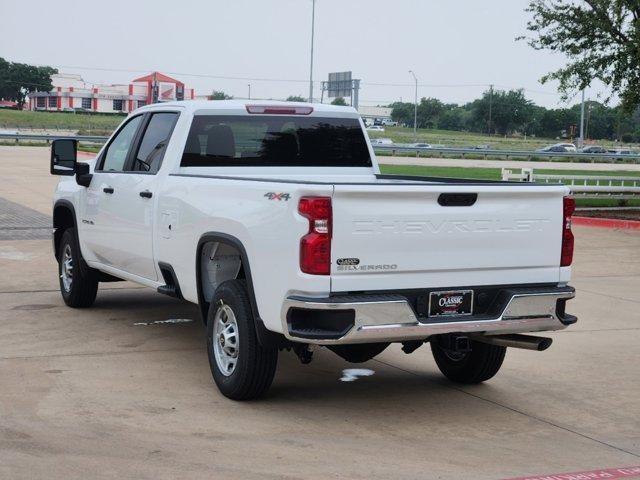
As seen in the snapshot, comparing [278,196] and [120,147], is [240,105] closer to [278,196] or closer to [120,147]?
[120,147]

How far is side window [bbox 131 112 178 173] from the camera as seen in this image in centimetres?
846

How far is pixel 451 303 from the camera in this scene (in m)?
6.57

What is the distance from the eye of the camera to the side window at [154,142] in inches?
333

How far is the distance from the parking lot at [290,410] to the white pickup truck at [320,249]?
0.37 metres

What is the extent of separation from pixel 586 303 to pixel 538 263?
4896mm

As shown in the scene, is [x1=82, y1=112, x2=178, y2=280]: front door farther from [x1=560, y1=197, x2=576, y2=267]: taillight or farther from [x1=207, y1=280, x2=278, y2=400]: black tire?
[x1=560, y1=197, x2=576, y2=267]: taillight

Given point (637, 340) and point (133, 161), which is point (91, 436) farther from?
point (637, 340)

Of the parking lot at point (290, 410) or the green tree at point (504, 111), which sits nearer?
the parking lot at point (290, 410)

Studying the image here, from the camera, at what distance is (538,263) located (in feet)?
22.6

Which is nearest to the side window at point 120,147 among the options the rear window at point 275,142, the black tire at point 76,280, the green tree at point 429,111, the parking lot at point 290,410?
the black tire at point 76,280

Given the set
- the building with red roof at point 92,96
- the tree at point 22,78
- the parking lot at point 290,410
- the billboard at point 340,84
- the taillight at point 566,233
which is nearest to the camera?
the parking lot at point 290,410

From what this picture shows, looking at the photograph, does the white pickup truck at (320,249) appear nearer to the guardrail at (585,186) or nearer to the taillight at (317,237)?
the taillight at (317,237)

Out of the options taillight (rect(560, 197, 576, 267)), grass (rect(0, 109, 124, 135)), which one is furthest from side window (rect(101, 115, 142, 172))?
grass (rect(0, 109, 124, 135))

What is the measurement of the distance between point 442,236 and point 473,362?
1.53 metres
